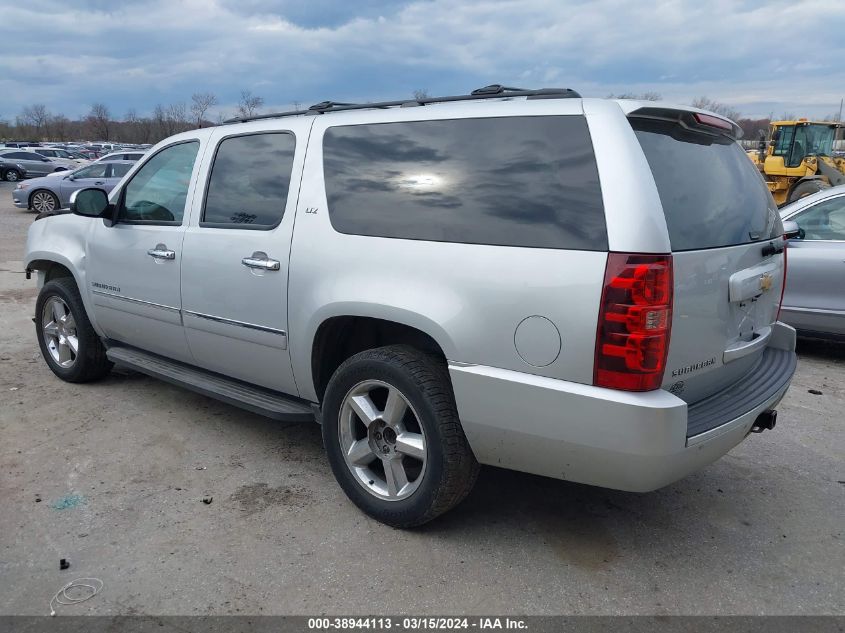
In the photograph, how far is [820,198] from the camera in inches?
246

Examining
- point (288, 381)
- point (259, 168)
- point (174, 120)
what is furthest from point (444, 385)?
point (174, 120)

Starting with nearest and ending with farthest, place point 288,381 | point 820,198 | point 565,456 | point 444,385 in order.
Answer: point 565,456, point 444,385, point 288,381, point 820,198

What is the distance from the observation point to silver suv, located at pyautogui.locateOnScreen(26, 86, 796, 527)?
2.53 metres

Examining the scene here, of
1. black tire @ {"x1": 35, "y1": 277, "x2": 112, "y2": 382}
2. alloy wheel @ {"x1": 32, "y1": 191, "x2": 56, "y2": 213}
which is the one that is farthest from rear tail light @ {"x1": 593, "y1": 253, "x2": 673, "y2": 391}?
alloy wheel @ {"x1": 32, "y1": 191, "x2": 56, "y2": 213}

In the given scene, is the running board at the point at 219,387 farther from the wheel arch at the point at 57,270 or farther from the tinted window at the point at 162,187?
the tinted window at the point at 162,187

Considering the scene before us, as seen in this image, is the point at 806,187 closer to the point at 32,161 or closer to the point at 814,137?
the point at 814,137

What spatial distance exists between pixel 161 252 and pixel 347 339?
58.2 inches

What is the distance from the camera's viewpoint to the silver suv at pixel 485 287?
8.29 ft

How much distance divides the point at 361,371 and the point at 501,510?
1042 millimetres

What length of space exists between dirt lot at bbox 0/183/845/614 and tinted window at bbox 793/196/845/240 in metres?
2.37

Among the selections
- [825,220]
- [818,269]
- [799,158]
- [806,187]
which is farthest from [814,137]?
[818,269]

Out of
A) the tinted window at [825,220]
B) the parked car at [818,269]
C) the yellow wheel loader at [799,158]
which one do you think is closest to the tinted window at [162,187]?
the parked car at [818,269]

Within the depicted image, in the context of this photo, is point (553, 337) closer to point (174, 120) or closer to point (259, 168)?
point (259, 168)

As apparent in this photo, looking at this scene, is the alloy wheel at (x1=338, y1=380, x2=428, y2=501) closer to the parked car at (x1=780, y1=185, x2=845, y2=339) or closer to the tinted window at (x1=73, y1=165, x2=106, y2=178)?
the parked car at (x1=780, y1=185, x2=845, y2=339)
